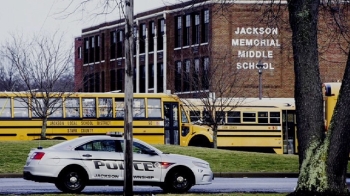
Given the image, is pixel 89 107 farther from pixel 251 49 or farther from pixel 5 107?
pixel 251 49

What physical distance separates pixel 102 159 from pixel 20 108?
21501 mm

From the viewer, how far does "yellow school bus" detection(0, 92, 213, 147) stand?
43.3 meters

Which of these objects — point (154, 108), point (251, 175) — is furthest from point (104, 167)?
point (154, 108)

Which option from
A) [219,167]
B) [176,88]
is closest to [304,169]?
[219,167]

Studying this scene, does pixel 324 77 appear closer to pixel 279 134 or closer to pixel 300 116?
pixel 279 134

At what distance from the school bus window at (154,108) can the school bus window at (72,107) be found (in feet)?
11.0

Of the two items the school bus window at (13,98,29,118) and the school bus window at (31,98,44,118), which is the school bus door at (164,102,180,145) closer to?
the school bus window at (31,98,44,118)

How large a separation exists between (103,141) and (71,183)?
1353 millimetres

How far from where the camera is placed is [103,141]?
23.0 m

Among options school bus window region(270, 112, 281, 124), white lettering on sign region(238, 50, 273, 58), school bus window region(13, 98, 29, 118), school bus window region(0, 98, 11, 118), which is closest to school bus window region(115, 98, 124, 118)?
school bus window region(13, 98, 29, 118)

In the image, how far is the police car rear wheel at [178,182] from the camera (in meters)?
23.0

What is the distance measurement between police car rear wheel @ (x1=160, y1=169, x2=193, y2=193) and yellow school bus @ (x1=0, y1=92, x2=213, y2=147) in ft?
68.2

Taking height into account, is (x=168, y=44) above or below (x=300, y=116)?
above

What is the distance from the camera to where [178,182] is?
23.1 meters
